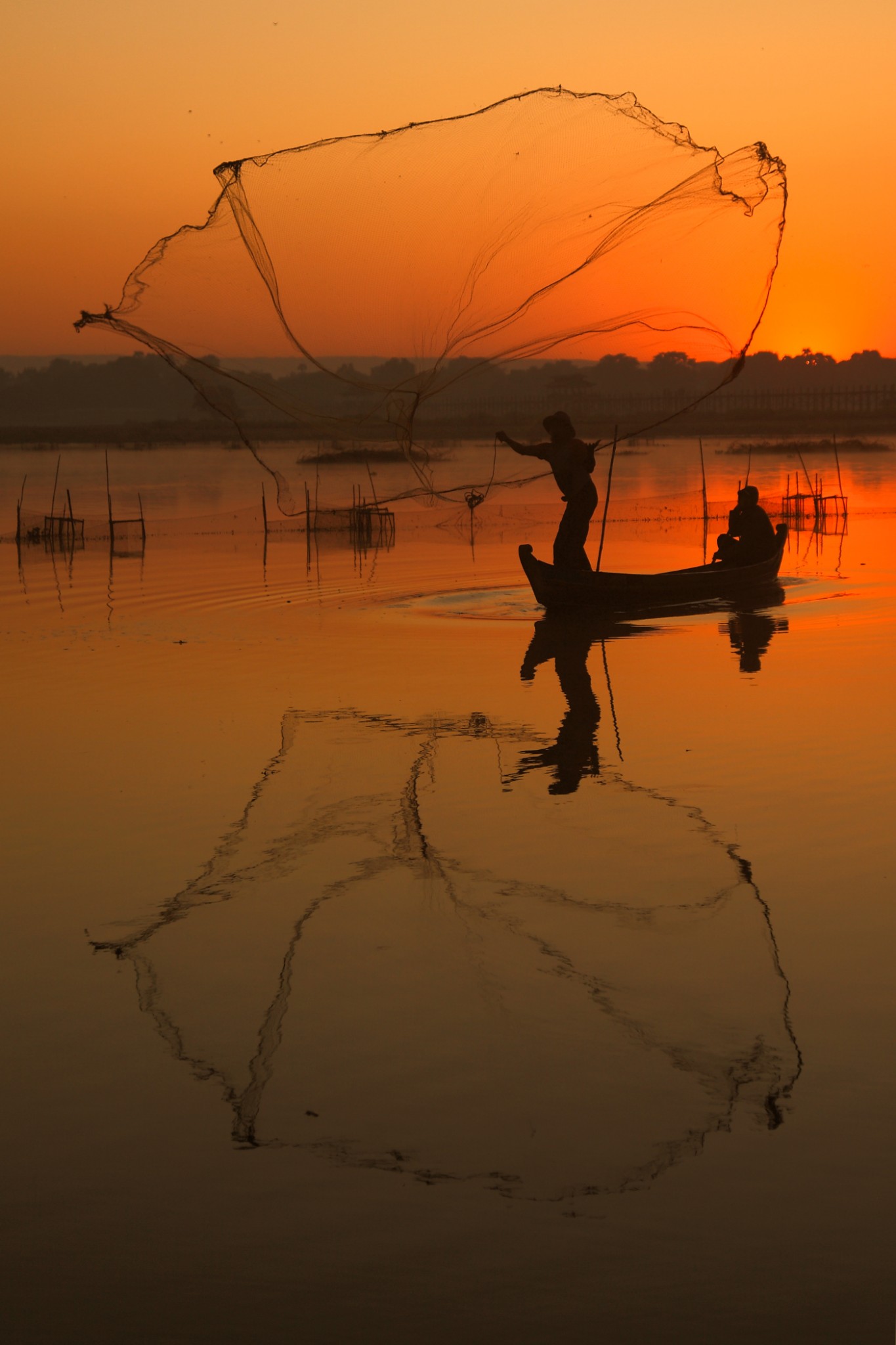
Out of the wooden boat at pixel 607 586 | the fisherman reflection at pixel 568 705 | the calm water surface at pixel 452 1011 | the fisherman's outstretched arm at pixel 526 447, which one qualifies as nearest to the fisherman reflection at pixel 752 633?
the wooden boat at pixel 607 586

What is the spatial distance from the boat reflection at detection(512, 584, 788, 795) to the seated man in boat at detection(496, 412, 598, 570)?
755 millimetres

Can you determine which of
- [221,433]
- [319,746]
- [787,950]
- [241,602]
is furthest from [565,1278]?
[221,433]

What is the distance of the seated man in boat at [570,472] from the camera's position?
575 inches

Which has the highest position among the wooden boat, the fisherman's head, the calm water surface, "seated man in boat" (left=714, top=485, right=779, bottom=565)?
the fisherman's head

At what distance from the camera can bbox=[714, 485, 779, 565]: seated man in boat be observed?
17359 millimetres

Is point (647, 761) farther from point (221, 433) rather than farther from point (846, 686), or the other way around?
point (221, 433)

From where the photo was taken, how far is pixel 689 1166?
3730 mm

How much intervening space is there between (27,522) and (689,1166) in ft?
101

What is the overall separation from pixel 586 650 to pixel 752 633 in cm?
184

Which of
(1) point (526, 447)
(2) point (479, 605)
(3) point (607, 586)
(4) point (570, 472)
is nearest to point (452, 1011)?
(1) point (526, 447)

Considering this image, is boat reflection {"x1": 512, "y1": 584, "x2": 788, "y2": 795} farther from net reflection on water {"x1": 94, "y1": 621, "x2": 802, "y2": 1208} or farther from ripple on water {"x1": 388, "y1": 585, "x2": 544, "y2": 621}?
net reflection on water {"x1": 94, "y1": 621, "x2": 802, "y2": 1208}

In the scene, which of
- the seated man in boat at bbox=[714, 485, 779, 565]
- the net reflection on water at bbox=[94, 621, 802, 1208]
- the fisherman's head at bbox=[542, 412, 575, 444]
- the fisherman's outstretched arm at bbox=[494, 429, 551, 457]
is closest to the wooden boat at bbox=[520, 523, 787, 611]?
the fisherman's outstretched arm at bbox=[494, 429, 551, 457]

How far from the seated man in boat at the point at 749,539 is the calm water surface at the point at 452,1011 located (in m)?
6.43

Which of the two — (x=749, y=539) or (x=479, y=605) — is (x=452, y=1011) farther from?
(x=749, y=539)
